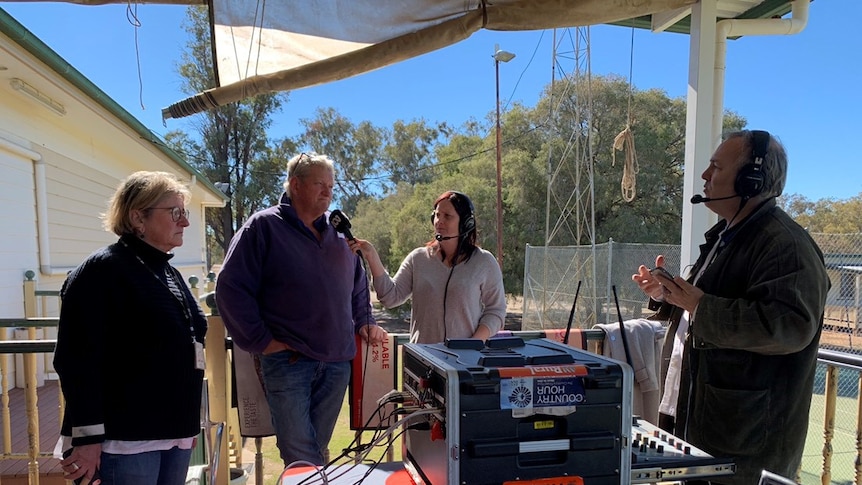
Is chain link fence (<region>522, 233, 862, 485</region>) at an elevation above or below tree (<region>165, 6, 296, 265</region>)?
below

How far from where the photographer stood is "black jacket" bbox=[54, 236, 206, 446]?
146 cm

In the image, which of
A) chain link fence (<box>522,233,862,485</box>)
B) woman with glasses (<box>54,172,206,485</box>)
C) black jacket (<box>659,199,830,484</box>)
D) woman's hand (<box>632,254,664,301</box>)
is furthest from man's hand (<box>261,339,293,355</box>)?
chain link fence (<box>522,233,862,485</box>)

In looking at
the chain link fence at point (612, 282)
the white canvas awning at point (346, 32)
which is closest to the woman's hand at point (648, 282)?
the white canvas awning at point (346, 32)

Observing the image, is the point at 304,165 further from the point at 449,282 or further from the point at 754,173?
the point at 754,173

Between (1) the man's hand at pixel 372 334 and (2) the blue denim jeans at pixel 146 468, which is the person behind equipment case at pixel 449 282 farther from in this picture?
(2) the blue denim jeans at pixel 146 468

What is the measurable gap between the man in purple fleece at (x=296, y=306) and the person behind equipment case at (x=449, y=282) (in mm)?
214

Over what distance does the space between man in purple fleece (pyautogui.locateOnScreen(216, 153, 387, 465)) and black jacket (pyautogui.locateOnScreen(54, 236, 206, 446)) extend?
0.32 meters

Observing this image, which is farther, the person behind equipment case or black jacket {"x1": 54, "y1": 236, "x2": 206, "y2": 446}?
the person behind equipment case

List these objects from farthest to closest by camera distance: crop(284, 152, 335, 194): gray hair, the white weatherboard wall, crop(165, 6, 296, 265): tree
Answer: crop(165, 6, 296, 265): tree, the white weatherboard wall, crop(284, 152, 335, 194): gray hair

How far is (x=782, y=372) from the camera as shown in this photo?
1.45 meters

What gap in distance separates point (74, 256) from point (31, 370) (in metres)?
4.89

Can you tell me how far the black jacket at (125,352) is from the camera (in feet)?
4.79

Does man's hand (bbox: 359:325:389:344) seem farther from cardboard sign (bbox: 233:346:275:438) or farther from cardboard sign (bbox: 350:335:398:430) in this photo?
cardboard sign (bbox: 233:346:275:438)

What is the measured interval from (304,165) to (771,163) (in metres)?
1.72
